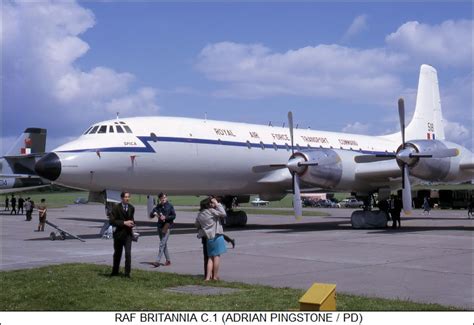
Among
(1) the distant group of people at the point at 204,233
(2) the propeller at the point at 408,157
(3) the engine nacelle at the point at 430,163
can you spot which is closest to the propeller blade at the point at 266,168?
(2) the propeller at the point at 408,157

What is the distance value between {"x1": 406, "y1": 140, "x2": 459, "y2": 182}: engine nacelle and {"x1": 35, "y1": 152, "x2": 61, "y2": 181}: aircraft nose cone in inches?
501

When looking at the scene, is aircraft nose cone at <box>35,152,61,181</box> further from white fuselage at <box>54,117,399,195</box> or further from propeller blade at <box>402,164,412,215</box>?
propeller blade at <box>402,164,412,215</box>

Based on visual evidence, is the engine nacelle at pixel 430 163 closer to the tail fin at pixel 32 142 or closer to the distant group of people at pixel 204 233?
the distant group of people at pixel 204 233

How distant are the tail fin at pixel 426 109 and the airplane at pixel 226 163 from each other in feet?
24.6

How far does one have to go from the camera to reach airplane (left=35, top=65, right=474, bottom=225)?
20.6m

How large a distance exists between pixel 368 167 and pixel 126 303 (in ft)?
56.2

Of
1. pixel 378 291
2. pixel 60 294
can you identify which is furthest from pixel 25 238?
pixel 378 291

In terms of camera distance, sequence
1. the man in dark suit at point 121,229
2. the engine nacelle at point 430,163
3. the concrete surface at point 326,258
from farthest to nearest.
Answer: the engine nacelle at point 430,163, the man in dark suit at point 121,229, the concrete surface at point 326,258

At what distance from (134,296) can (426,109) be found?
2706cm

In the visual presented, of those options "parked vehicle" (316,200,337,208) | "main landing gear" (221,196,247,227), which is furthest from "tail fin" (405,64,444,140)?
"parked vehicle" (316,200,337,208)

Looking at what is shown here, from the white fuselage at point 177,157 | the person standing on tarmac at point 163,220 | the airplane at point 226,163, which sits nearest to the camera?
the person standing on tarmac at point 163,220

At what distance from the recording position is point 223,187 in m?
24.5

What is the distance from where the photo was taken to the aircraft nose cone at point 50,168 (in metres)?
19.5

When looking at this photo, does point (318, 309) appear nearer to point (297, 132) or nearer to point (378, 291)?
point (378, 291)
